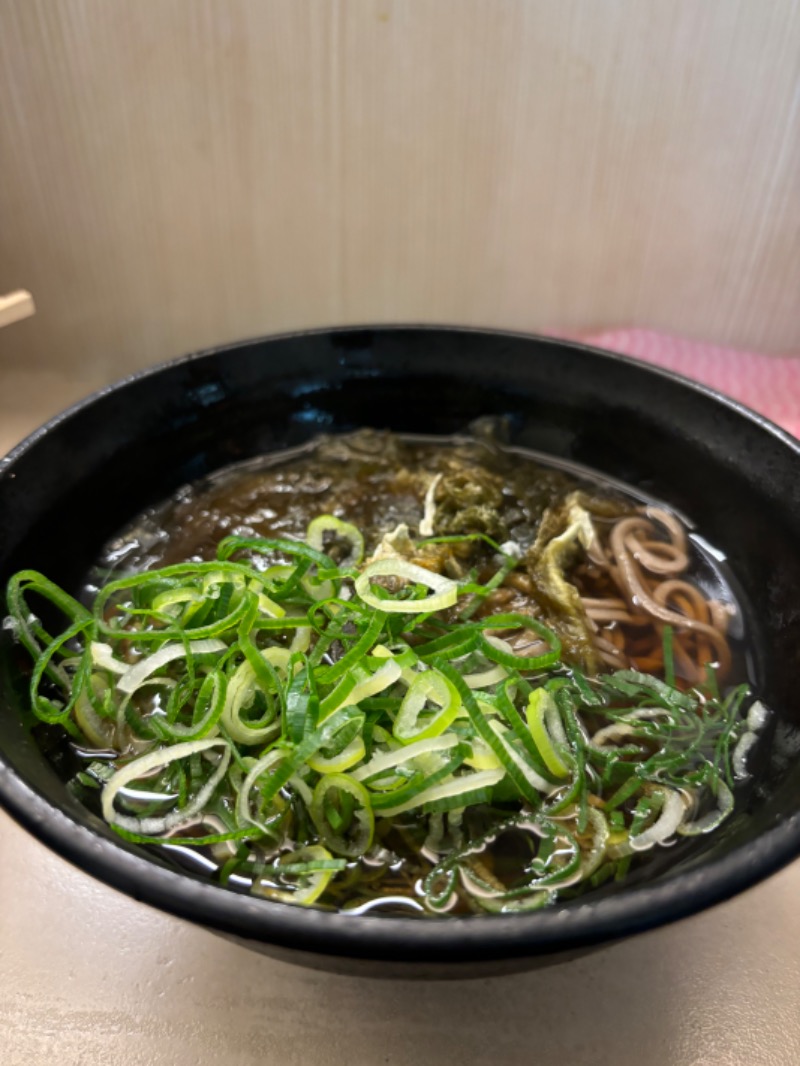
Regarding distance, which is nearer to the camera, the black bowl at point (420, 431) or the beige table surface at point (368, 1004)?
the black bowl at point (420, 431)

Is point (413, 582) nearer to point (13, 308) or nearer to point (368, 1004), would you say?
point (368, 1004)

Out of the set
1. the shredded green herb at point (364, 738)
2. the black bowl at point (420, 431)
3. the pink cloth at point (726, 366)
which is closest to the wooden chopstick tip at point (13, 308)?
the black bowl at point (420, 431)

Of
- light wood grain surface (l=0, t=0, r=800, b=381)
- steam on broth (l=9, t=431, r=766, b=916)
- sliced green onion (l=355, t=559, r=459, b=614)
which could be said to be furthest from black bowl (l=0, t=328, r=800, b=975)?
light wood grain surface (l=0, t=0, r=800, b=381)

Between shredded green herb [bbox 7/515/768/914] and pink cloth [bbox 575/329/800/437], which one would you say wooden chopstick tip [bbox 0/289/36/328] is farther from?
pink cloth [bbox 575/329/800/437]

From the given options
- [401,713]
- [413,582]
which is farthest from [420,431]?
[401,713]

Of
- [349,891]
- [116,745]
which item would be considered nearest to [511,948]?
[349,891]

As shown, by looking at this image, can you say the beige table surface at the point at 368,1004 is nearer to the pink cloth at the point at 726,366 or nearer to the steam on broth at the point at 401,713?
the steam on broth at the point at 401,713
